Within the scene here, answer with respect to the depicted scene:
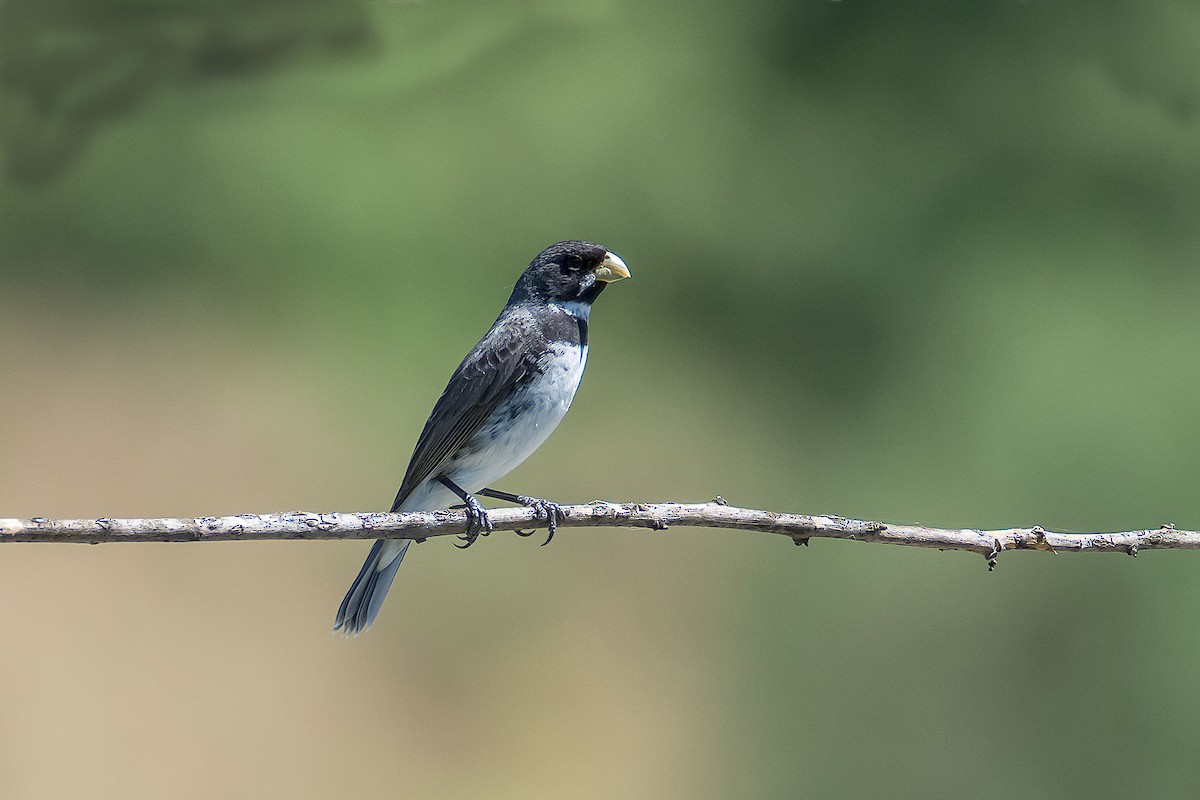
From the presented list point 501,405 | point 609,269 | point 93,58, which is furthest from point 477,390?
point 93,58

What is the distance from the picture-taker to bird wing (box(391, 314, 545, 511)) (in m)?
2.81

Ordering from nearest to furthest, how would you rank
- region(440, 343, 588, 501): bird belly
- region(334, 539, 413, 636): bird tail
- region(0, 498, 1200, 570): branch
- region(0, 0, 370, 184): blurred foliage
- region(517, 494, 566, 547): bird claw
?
region(0, 498, 1200, 570): branch → region(517, 494, 566, 547): bird claw → region(440, 343, 588, 501): bird belly → region(334, 539, 413, 636): bird tail → region(0, 0, 370, 184): blurred foliage

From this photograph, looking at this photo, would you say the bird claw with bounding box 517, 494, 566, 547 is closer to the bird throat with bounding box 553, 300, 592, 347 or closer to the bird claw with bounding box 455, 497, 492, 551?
the bird claw with bounding box 455, 497, 492, 551

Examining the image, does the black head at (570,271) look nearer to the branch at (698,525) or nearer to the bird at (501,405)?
the bird at (501,405)

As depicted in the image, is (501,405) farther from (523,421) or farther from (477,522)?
(477,522)

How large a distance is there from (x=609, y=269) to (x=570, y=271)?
11 cm

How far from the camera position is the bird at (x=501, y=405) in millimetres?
2795

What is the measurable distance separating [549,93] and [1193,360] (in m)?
3.10

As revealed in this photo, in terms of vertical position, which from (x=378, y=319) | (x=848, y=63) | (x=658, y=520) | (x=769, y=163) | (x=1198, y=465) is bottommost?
(x=658, y=520)

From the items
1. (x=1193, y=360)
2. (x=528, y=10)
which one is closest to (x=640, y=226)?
(x=528, y=10)

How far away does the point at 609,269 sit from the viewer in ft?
9.77

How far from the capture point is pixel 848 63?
505 centimetres

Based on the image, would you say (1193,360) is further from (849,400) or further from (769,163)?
(769,163)

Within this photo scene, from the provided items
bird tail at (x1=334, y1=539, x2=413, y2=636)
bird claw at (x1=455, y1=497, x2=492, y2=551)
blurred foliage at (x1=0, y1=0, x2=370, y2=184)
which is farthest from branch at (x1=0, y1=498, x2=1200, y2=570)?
blurred foliage at (x1=0, y1=0, x2=370, y2=184)
